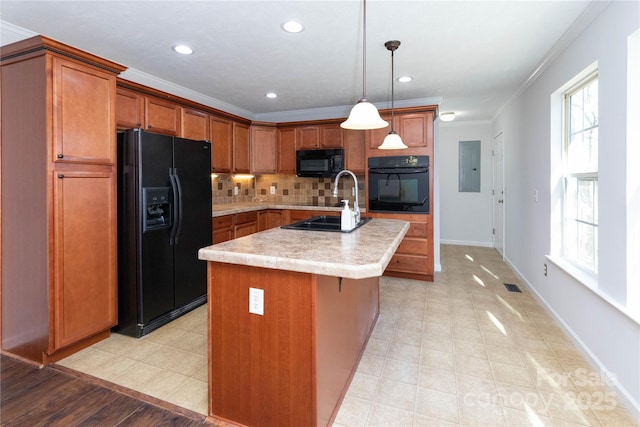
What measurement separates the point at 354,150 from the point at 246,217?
178 cm

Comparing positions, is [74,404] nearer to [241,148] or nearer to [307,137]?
[241,148]

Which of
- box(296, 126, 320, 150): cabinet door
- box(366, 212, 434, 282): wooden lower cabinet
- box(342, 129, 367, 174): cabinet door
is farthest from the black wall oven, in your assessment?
box(296, 126, 320, 150): cabinet door

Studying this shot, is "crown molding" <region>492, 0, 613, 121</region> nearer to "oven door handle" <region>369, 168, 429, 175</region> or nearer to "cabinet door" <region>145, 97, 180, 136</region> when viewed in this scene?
"oven door handle" <region>369, 168, 429, 175</region>

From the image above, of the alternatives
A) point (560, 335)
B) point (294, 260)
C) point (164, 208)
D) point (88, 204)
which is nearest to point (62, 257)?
point (88, 204)

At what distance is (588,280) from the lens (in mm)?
2277

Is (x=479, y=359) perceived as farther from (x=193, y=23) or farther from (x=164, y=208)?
(x=193, y=23)

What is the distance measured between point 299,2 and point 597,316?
2822 millimetres

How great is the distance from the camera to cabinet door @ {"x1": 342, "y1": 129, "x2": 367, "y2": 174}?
4.49m

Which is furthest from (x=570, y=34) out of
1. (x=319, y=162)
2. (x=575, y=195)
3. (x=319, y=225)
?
(x=319, y=162)

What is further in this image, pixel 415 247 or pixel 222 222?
pixel 415 247

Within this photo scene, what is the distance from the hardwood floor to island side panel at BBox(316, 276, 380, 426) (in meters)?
0.67

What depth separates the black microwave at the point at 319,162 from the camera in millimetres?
4562

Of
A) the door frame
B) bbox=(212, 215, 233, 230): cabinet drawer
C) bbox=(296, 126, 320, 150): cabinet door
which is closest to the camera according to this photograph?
bbox=(212, 215, 233, 230): cabinet drawer

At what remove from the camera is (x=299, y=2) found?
2.05 metres
